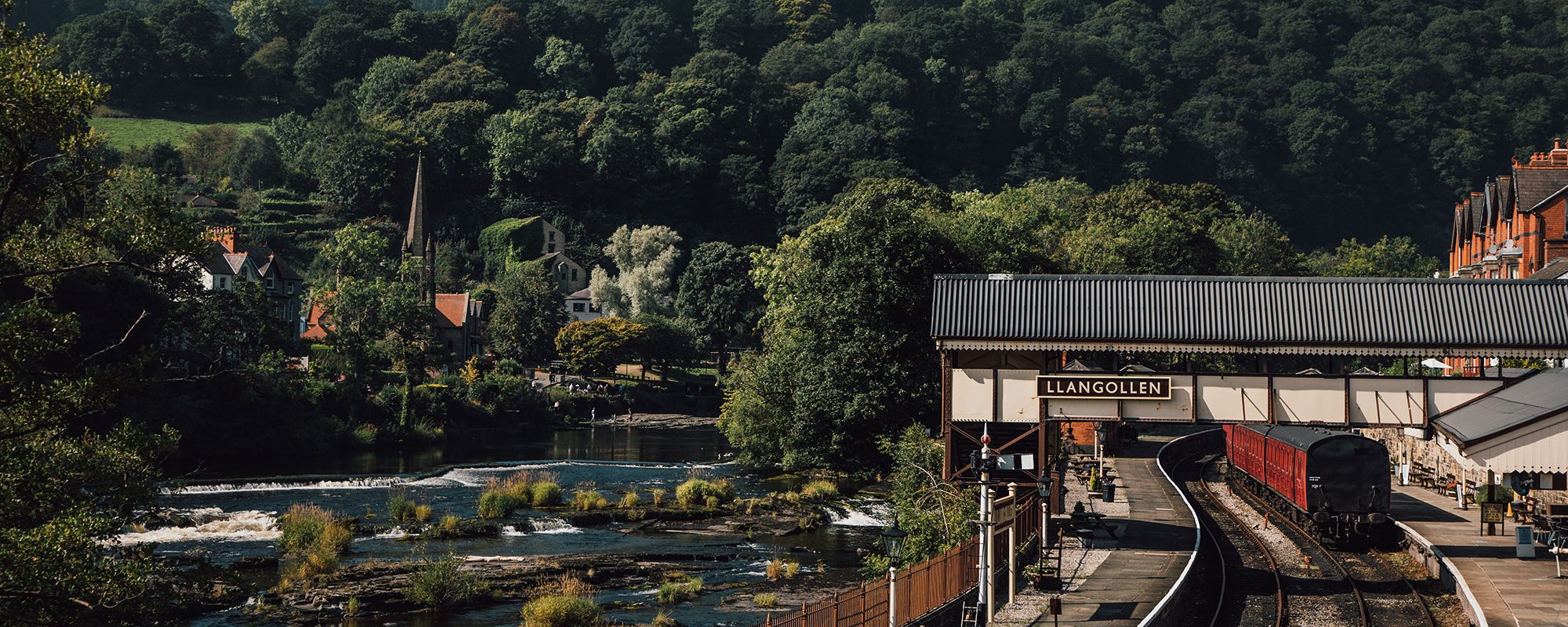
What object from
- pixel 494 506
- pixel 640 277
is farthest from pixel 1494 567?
pixel 640 277

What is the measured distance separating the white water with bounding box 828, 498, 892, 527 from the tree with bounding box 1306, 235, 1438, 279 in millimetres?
73840

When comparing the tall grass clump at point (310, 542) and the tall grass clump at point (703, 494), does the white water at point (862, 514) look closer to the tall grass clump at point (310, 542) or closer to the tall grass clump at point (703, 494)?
the tall grass clump at point (703, 494)

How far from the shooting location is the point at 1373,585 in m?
32.8

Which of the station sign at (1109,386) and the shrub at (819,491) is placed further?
the shrub at (819,491)

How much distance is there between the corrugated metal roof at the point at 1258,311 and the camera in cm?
3191

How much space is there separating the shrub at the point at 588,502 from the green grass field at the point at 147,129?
381ft

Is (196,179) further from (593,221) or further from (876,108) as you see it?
(876,108)

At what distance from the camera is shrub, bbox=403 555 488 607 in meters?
34.8

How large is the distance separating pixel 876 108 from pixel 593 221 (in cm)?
3552

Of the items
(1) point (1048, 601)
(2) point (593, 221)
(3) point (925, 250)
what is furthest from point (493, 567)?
(2) point (593, 221)

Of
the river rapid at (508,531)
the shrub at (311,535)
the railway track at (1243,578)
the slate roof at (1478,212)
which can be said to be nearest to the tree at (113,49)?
the river rapid at (508,531)

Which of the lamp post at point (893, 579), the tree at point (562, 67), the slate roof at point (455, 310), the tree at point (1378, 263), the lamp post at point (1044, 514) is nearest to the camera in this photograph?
the lamp post at point (893, 579)

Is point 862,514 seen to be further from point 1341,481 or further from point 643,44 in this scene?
point 643,44

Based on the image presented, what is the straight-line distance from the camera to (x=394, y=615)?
111 feet
